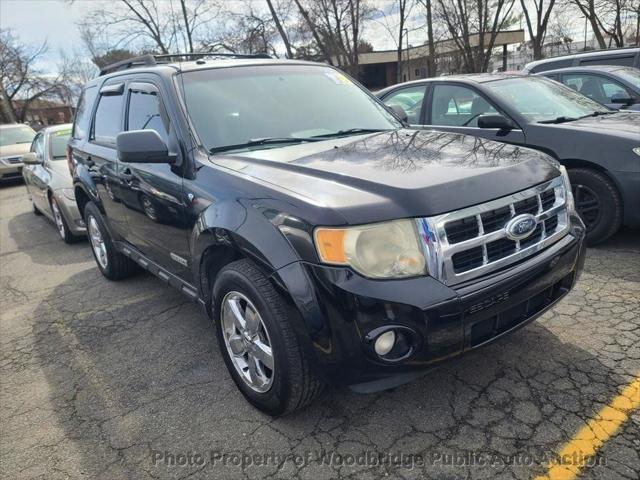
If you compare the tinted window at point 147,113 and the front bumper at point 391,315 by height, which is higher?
the tinted window at point 147,113

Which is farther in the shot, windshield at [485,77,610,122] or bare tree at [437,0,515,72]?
bare tree at [437,0,515,72]

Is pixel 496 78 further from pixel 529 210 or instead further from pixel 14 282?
pixel 14 282

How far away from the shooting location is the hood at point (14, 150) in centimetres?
1412

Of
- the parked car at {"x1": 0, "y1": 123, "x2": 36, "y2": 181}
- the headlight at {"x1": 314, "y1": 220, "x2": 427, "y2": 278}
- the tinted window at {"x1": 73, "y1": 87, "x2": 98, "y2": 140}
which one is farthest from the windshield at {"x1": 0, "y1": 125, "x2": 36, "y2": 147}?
the headlight at {"x1": 314, "y1": 220, "x2": 427, "y2": 278}

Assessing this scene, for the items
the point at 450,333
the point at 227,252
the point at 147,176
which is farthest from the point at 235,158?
the point at 450,333

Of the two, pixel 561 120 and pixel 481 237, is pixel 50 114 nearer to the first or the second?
pixel 561 120

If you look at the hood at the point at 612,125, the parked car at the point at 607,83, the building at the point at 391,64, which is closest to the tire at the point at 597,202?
the hood at the point at 612,125

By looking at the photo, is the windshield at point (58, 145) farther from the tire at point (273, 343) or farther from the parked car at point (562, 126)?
the tire at point (273, 343)

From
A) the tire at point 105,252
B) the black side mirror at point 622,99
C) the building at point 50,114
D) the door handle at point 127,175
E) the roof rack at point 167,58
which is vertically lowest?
Result: the tire at point 105,252

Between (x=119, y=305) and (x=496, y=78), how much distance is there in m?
4.64

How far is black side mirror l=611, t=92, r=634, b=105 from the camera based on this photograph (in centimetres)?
626

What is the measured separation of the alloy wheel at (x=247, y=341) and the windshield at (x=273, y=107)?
0.99 metres

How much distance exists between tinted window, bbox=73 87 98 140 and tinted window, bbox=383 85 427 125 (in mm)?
3387

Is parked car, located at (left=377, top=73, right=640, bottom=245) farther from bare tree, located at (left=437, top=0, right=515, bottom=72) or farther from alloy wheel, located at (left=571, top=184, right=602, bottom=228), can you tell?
bare tree, located at (left=437, top=0, right=515, bottom=72)
